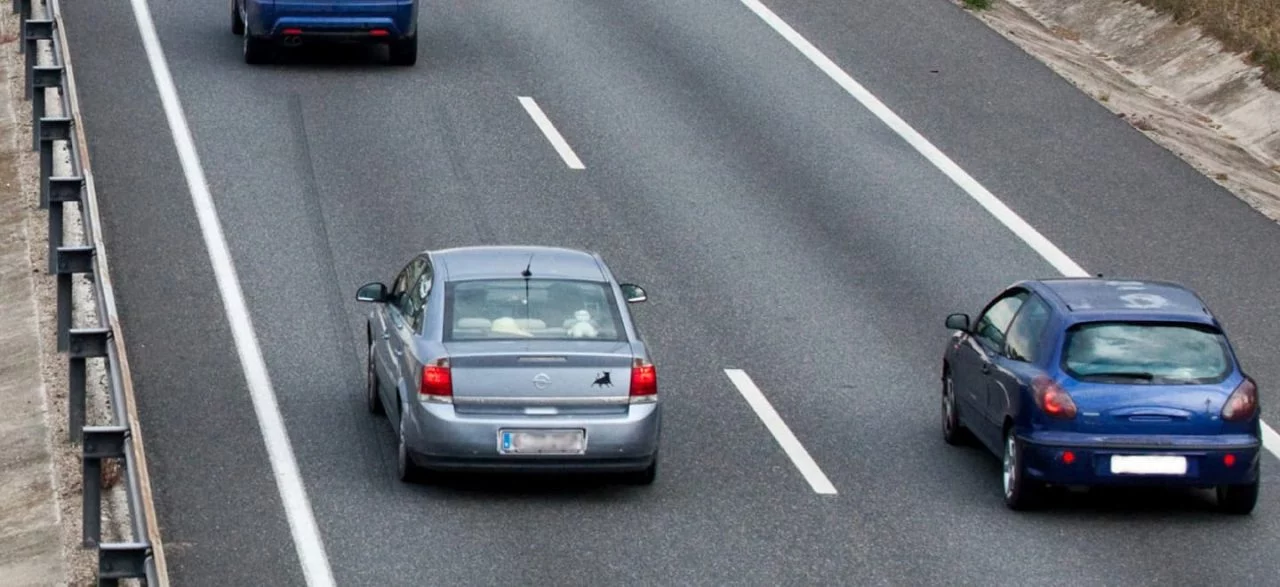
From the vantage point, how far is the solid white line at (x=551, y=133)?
2267 cm

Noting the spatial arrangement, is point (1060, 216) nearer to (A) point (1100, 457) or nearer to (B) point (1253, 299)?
(B) point (1253, 299)

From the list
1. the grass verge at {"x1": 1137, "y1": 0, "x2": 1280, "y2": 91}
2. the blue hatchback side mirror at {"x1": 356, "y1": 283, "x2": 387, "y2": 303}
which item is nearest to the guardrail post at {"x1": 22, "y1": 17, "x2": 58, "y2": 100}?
the blue hatchback side mirror at {"x1": 356, "y1": 283, "x2": 387, "y2": 303}

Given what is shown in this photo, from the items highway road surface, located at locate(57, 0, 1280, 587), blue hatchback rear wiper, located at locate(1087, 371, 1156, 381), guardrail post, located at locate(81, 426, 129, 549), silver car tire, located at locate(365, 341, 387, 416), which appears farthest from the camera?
silver car tire, located at locate(365, 341, 387, 416)

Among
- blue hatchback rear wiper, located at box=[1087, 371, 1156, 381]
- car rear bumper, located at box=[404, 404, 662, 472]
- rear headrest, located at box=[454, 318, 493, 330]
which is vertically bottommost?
car rear bumper, located at box=[404, 404, 662, 472]

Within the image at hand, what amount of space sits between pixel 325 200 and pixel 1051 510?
922 centimetres

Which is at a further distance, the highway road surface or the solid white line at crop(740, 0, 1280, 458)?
the solid white line at crop(740, 0, 1280, 458)

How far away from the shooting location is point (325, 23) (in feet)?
82.6

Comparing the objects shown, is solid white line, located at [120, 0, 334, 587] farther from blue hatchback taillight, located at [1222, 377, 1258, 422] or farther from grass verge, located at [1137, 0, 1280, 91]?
grass verge, located at [1137, 0, 1280, 91]

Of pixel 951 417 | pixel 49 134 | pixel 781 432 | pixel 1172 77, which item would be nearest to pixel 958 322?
pixel 951 417

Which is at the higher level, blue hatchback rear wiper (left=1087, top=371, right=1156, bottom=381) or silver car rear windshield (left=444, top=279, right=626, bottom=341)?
blue hatchback rear wiper (left=1087, top=371, right=1156, bottom=381)

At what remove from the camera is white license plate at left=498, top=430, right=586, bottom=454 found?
13383 mm

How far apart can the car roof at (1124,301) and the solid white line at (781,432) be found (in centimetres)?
194

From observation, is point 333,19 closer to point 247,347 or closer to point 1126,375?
point 247,347

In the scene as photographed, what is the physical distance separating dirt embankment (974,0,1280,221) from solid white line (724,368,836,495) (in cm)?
729
